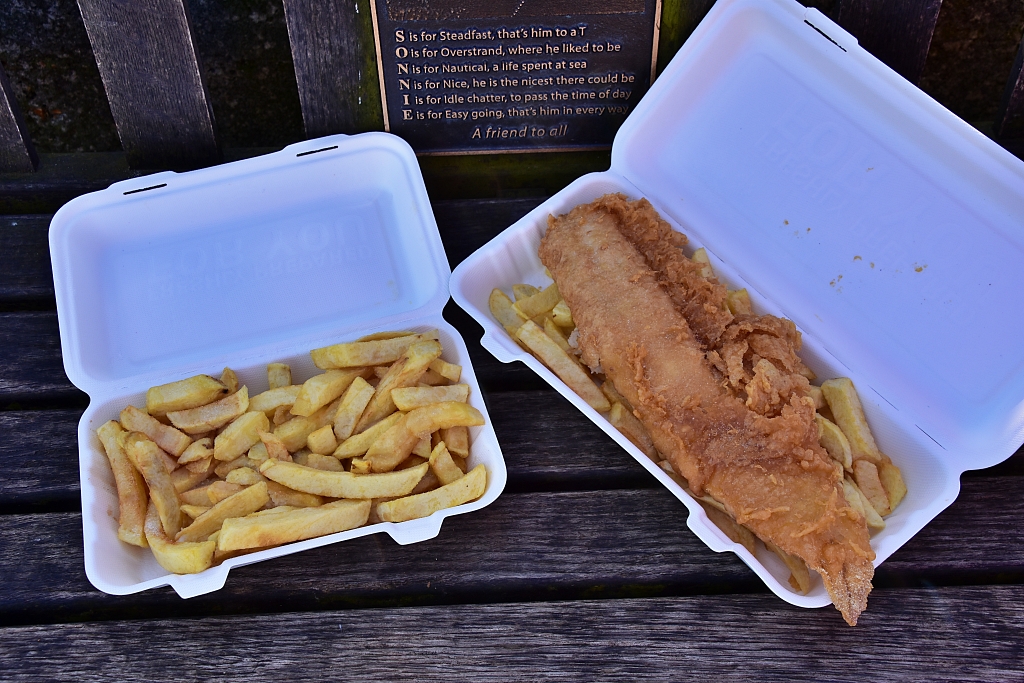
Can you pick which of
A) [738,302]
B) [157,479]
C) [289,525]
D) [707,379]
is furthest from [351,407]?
[738,302]

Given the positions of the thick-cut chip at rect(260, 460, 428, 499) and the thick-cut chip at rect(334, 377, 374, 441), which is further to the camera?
the thick-cut chip at rect(334, 377, 374, 441)

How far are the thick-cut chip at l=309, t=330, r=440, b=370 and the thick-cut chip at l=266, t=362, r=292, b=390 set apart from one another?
0.12 m

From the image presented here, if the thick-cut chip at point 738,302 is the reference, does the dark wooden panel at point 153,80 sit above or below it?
above

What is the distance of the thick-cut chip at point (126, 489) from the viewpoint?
238 centimetres

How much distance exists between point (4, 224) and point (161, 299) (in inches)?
40.8

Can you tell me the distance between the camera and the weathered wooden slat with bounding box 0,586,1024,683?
2.39 m

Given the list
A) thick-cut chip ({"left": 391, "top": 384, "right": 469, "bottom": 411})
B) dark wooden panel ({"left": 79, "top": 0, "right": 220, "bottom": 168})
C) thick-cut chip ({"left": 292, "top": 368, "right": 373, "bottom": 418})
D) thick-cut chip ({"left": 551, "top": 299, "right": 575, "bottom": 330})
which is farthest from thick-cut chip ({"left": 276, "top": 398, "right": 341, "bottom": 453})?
dark wooden panel ({"left": 79, "top": 0, "right": 220, "bottom": 168})

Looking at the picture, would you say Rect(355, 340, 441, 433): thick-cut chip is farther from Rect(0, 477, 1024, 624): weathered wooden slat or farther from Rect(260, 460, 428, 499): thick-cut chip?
Rect(0, 477, 1024, 624): weathered wooden slat

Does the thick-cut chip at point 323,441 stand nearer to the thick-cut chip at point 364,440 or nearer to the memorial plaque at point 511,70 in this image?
the thick-cut chip at point 364,440

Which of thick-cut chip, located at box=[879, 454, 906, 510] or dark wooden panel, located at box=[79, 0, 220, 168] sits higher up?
dark wooden panel, located at box=[79, 0, 220, 168]

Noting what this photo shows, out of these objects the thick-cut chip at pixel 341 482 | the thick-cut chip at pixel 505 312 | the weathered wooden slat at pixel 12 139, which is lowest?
the thick-cut chip at pixel 341 482

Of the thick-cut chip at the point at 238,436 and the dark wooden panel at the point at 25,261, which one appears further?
the dark wooden panel at the point at 25,261

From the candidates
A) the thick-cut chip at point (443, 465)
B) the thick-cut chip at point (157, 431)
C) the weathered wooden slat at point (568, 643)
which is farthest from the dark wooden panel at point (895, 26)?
the thick-cut chip at point (157, 431)

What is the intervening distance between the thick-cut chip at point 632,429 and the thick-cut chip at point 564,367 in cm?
6
